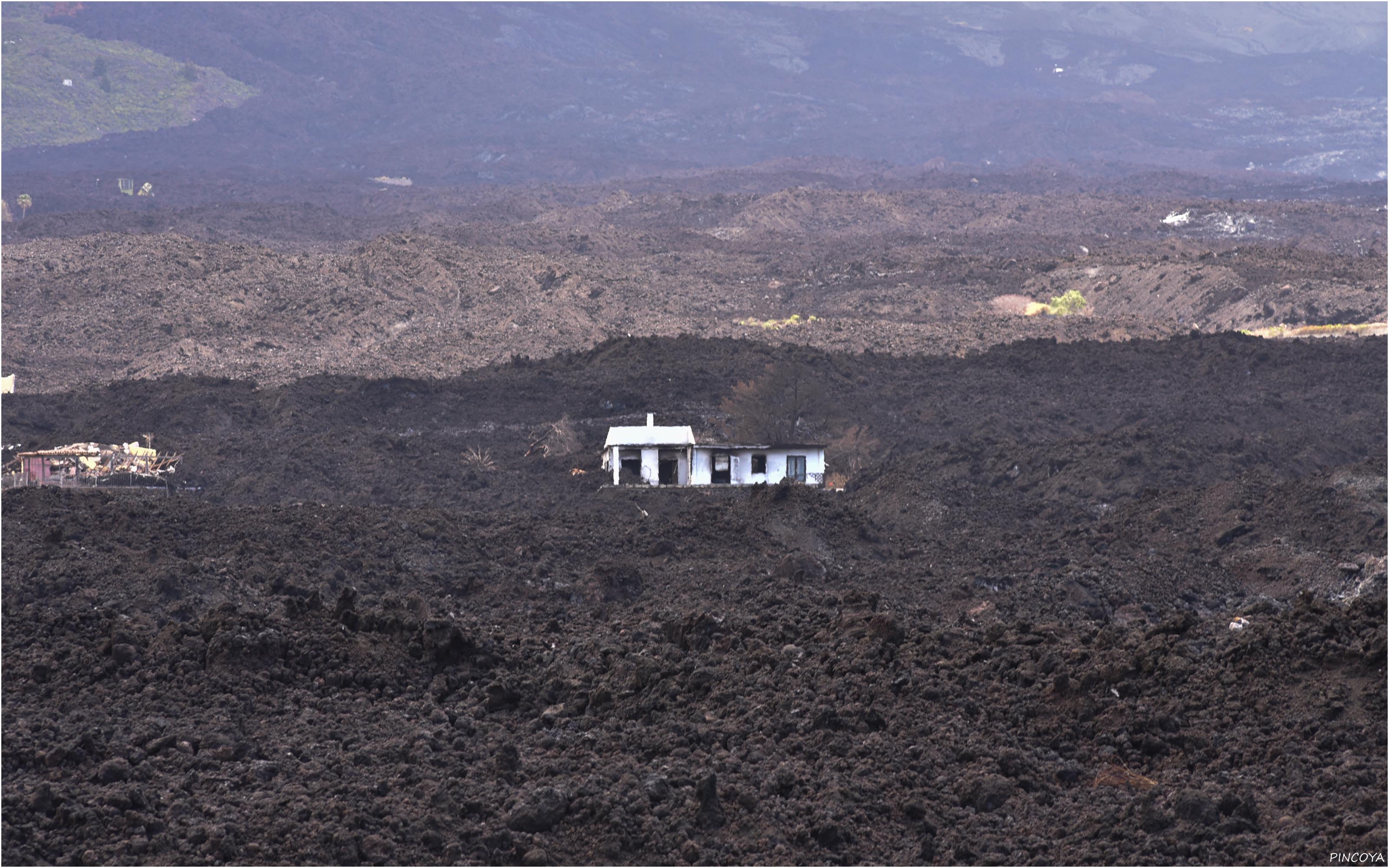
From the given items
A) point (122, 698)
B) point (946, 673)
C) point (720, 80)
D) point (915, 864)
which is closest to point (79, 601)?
point (122, 698)

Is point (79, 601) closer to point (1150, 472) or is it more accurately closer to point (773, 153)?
point (1150, 472)

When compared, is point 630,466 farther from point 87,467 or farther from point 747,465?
point 87,467

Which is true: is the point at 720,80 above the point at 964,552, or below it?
above

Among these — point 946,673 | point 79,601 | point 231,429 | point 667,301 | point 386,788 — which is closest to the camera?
point 386,788

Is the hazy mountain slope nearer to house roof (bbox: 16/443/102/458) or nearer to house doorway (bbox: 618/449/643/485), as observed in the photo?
house roof (bbox: 16/443/102/458)

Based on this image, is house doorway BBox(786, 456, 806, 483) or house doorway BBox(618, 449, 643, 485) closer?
house doorway BBox(786, 456, 806, 483)

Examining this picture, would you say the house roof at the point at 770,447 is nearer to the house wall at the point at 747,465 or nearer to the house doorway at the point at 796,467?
the house wall at the point at 747,465

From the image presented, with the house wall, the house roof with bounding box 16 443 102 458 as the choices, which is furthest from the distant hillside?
the house wall

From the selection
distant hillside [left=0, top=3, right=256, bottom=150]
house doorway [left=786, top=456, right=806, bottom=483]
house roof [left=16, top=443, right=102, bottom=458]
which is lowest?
house doorway [left=786, top=456, right=806, bottom=483]
